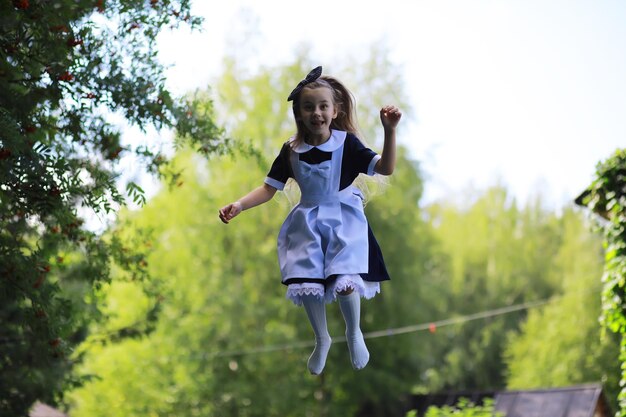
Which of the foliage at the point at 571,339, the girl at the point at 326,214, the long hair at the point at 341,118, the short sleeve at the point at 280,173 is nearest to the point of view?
the girl at the point at 326,214

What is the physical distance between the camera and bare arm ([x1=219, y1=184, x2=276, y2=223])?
3.58m

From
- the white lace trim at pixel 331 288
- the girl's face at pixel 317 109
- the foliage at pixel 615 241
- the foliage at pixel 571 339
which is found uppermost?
the foliage at pixel 571 339

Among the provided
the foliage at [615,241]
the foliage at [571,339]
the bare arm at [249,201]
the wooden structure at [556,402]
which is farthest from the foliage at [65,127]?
the foliage at [571,339]

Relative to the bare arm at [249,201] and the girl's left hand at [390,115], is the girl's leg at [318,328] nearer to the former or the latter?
the bare arm at [249,201]

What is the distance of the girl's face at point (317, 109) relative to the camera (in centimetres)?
358

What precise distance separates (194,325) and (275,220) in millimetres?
2960

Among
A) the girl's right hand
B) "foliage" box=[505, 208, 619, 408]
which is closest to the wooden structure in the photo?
"foliage" box=[505, 208, 619, 408]

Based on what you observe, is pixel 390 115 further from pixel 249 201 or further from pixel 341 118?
pixel 249 201

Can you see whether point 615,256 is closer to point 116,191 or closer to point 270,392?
point 116,191

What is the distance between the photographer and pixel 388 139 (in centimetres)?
353

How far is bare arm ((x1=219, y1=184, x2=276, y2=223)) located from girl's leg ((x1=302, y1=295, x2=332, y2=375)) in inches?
15.3

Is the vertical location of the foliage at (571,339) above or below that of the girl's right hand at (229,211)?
above

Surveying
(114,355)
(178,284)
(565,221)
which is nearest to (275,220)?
(178,284)

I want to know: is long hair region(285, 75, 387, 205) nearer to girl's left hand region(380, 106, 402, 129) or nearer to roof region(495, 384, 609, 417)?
girl's left hand region(380, 106, 402, 129)
